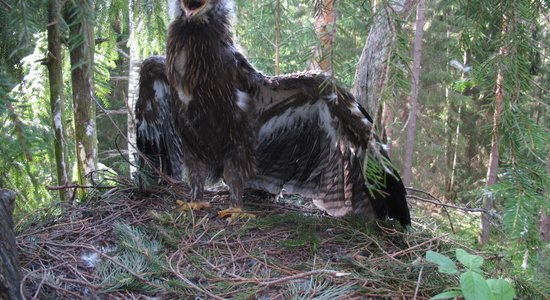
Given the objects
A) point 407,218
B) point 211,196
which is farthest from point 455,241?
point 211,196

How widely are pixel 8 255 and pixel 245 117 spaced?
1.96m

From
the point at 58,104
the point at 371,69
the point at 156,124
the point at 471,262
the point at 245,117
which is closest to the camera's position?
the point at 471,262

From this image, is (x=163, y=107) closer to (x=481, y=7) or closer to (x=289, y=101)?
(x=289, y=101)

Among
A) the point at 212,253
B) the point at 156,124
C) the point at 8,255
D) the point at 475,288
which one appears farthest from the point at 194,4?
the point at 475,288

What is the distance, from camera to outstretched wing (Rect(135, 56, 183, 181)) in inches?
158

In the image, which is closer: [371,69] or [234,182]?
[234,182]

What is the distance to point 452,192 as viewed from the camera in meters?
18.7

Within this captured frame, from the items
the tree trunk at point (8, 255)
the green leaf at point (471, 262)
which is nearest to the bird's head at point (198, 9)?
→ the tree trunk at point (8, 255)

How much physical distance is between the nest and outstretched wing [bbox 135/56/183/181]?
0.70 m

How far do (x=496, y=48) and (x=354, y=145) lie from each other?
1162 millimetres

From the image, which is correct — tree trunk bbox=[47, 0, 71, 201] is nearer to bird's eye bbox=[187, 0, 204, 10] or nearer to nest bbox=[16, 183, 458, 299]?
nest bbox=[16, 183, 458, 299]

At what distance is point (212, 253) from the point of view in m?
2.90

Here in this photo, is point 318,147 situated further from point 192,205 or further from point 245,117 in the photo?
point 192,205

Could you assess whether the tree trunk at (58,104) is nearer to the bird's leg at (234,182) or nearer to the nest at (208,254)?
the nest at (208,254)
